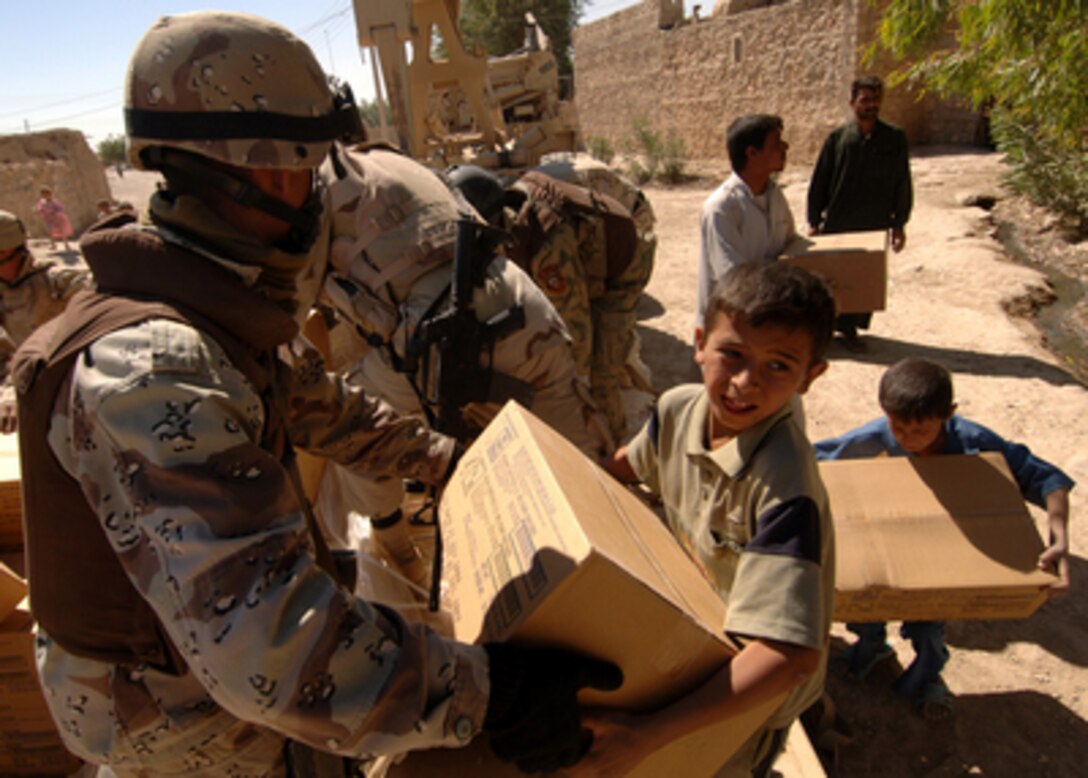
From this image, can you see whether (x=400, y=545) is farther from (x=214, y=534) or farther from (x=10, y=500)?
(x=214, y=534)

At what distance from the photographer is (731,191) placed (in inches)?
138

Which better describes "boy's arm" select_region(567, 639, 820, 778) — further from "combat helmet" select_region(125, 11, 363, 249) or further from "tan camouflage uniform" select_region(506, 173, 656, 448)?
"tan camouflage uniform" select_region(506, 173, 656, 448)

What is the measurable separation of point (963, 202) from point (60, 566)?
37.6 ft

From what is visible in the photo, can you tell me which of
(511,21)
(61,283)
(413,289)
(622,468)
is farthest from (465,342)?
(511,21)

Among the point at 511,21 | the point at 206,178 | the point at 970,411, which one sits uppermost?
the point at 511,21

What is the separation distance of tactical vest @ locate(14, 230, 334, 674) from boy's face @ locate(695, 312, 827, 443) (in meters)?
0.83

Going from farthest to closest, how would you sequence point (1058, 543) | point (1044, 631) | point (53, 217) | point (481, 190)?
point (53, 217) < point (481, 190) < point (1044, 631) < point (1058, 543)

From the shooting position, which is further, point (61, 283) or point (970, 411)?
point (970, 411)

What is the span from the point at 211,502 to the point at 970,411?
4.92 metres

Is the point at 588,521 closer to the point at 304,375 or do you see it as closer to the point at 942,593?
the point at 304,375

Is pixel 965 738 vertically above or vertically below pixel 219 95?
below

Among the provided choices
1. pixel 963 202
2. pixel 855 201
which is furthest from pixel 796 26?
pixel 855 201

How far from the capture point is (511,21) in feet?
99.4

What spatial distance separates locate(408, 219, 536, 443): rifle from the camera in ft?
8.61
